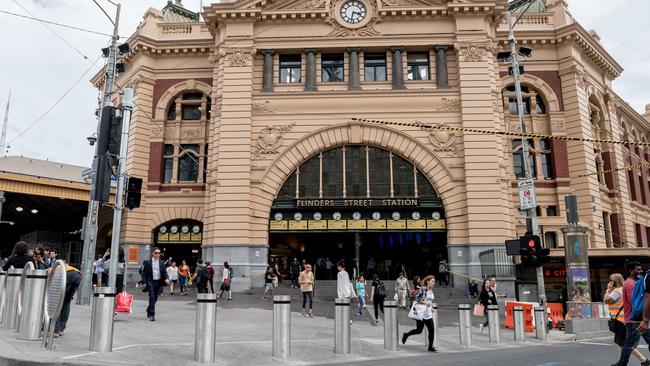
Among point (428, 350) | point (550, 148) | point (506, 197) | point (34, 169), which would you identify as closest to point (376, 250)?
point (506, 197)

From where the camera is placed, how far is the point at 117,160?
1272 cm

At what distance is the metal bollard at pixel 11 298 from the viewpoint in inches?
420

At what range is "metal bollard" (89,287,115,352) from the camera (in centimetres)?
882

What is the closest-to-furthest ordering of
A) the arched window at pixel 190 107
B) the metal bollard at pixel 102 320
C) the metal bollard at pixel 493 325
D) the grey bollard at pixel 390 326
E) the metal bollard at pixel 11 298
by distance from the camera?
the metal bollard at pixel 102 320 < the metal bollard at pixel 11 298 < the grey bollard at pixel 390 326 < the metal bollard at pixel 493 325 < the arched window at pixel 190 107

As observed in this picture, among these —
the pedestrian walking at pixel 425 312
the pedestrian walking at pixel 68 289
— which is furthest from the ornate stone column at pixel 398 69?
the pedestrian walking at pixel 68 289

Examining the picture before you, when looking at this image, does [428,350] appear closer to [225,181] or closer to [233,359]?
[233,359]

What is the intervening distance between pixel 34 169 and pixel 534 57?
40.0m

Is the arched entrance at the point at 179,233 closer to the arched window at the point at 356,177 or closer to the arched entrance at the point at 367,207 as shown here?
the arched entrance at the point at 367,207

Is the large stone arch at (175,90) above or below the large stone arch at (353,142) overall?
above

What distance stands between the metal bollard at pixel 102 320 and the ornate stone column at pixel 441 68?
26.3 metres

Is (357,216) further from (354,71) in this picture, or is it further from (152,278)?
(152,278)

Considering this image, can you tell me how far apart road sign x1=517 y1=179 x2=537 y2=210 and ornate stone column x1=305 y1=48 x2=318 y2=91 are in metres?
15.7

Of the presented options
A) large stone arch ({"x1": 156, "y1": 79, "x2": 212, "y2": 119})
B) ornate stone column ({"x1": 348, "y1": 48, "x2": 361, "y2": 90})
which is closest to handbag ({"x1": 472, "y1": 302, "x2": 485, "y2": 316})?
ornate stone column ({"x1": 348, "y1": 48, "x2": 361, "y2": 90})

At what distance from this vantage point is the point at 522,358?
36.7 feet
